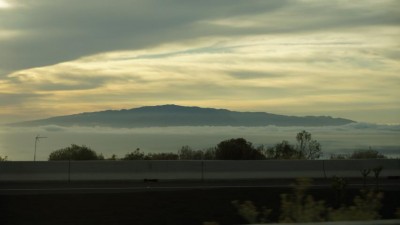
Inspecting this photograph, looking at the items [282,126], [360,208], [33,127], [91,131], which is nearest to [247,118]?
[282,126]

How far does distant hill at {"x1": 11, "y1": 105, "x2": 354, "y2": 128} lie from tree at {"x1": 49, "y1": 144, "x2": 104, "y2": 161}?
38624mm

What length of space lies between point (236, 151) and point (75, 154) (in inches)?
316

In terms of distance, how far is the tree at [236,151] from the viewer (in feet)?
88.2

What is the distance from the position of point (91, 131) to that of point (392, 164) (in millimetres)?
49322

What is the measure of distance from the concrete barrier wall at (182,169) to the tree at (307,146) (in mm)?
5954

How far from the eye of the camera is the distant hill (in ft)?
227

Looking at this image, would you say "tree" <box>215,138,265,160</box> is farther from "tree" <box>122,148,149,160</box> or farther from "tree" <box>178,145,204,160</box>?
"tree" <box>122,148,149,160</box>

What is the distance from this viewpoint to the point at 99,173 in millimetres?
21281

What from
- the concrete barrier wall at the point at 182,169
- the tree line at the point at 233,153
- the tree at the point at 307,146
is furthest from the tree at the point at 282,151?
the concrete barrier wall at the point at 182,169

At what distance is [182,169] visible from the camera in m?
21.7

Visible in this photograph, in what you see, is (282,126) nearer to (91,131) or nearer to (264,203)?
(91,131)

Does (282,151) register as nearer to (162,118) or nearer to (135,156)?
(135,156)

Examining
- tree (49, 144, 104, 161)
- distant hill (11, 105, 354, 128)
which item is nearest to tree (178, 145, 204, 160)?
tree (49, 144, 104, 161)

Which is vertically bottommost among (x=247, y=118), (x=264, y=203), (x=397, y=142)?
(x=264, y=203)
